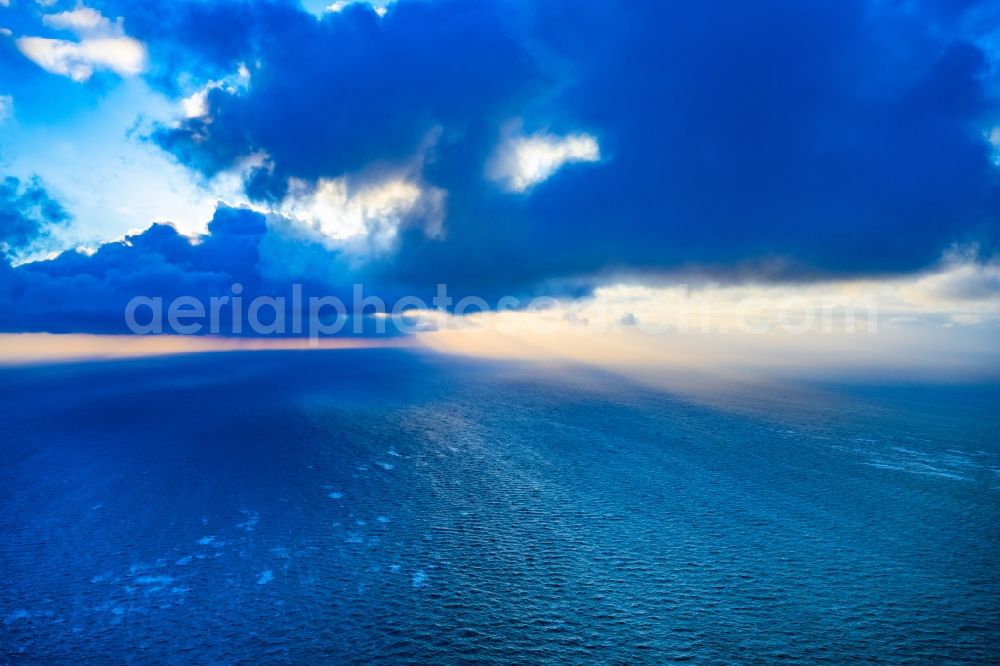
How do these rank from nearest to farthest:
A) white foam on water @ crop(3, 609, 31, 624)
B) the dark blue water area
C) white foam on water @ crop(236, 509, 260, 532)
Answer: the dark blue water area
white foam on water @ crop(3, 609, 31, 624)
white foam on water @ crop(236, 509, 260, 532)

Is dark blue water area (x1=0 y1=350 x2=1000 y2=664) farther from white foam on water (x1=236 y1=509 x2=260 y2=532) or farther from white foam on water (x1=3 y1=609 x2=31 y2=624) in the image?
white foam on water (x1=236 y1=509 x2=260 y2=532)

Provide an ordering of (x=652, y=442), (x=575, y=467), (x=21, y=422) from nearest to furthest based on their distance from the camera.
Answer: (x=575, y=467) → (x=652, y=442) → (x=21, y=422)

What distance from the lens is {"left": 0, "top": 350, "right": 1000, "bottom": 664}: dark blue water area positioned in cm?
5066

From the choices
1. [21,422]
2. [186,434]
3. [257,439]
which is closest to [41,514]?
[257,439]

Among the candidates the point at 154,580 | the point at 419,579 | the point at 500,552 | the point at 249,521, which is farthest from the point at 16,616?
the point at 500,552

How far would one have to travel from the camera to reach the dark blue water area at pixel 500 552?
5066cm

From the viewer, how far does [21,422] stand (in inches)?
6806

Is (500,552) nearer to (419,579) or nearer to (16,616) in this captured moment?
(419,579)

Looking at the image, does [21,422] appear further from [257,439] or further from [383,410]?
[383,410]

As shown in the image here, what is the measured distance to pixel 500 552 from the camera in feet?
227

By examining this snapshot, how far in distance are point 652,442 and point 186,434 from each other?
134868 millimetres

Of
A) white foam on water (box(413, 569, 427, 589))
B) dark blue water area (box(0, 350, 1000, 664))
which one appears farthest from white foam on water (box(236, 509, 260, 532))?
white foam on water (box(413, 569, 427, 589))

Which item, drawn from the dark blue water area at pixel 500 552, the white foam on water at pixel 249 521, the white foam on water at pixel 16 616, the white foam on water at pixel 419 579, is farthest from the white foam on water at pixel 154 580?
the white foam on water at pixel 419 579

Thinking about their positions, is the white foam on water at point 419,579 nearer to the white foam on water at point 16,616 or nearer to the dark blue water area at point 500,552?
the dark blue water area at point 500,552
